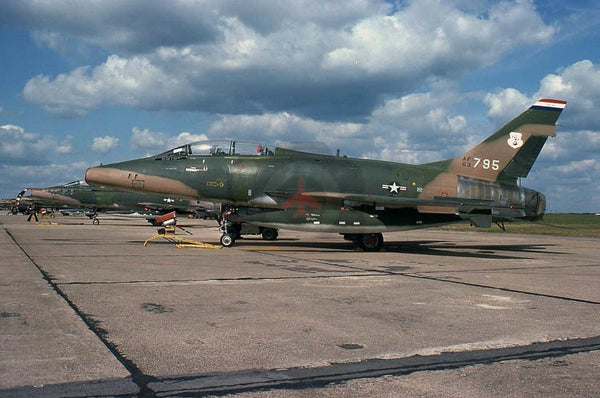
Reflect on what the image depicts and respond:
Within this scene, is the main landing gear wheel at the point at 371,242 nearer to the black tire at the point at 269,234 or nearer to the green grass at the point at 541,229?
the black tire at the point at 269,234

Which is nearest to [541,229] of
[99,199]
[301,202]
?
[301,202]

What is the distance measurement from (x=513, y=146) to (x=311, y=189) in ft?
25.0

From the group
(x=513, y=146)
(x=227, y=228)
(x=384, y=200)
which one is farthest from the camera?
(x=513, y=146)

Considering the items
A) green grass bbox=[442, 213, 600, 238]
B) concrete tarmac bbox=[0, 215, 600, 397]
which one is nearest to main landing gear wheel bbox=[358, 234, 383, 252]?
green grass bbox=[442, 213, 600, 238]

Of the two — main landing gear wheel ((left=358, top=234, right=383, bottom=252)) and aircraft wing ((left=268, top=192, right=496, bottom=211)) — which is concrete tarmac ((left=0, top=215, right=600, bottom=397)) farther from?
main landing gear wheel ((left=358, top=234, right=383, bottom=252))

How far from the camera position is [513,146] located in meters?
18.4

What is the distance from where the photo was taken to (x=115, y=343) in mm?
4797

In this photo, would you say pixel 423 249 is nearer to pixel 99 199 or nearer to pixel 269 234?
pixel 269 234

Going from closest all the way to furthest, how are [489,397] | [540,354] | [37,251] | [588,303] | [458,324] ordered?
[489,397] → [540,354] → [458,324] → [588,303] → [37,251]

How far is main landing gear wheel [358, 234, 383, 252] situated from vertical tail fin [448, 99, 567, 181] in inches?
153

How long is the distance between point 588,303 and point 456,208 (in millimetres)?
8348

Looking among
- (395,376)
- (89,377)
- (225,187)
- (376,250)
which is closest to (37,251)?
(225,187)

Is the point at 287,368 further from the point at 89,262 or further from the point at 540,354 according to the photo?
the point at 89,262

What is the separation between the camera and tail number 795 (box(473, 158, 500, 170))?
18.5 meters
